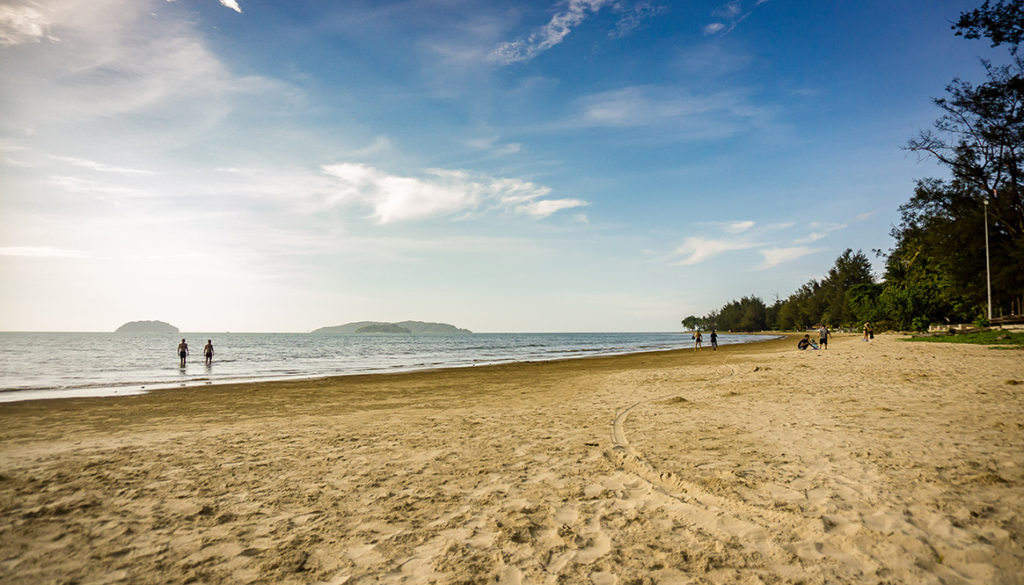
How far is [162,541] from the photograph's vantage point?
4.26 m

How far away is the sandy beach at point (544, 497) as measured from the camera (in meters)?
3.65

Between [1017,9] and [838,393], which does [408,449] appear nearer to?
[838,393]

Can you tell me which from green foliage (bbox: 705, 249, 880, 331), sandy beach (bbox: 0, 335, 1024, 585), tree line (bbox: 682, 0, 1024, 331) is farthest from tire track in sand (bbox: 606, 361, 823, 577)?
green foliage (bbox: 705, 249, 880, 331)

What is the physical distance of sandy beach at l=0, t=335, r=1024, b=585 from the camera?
12.0ft

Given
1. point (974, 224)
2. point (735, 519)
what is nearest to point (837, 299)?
point (974, 224)

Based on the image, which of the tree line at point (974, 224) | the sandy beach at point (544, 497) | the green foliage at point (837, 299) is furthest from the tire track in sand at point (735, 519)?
the green foliage at point (837, 299)

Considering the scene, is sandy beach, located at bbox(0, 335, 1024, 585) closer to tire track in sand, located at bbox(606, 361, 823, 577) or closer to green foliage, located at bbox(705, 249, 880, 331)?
tire track in sand, located at bbox(606, 361, 823, 577)

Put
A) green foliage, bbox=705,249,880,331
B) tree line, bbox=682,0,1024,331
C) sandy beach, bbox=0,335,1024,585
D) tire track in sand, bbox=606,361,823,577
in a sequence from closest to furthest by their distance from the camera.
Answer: sandy beach, bbox=0,335,1024,585 → tire track in sand, bbox=606,361,823,577 → tree line, bbox=682,0,1024,331 → green foliage, bbox=705,249,880,331

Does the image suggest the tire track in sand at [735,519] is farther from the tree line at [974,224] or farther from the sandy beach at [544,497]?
the tree line at [974,224]

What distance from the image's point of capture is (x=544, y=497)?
16.7 ft

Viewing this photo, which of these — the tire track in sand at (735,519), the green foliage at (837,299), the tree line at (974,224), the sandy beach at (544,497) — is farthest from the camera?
the green foliage at (837,299)

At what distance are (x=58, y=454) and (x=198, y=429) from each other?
2.32 metres

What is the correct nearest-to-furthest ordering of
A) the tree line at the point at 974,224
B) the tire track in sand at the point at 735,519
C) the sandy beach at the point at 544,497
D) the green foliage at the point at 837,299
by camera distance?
the sandy beach at the point at 544,497
the tire track in sand at the point at 735,519
the tree line at the point at 974,224
the green foliage at the point at 837,299

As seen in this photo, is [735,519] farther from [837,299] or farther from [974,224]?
[837,299]
